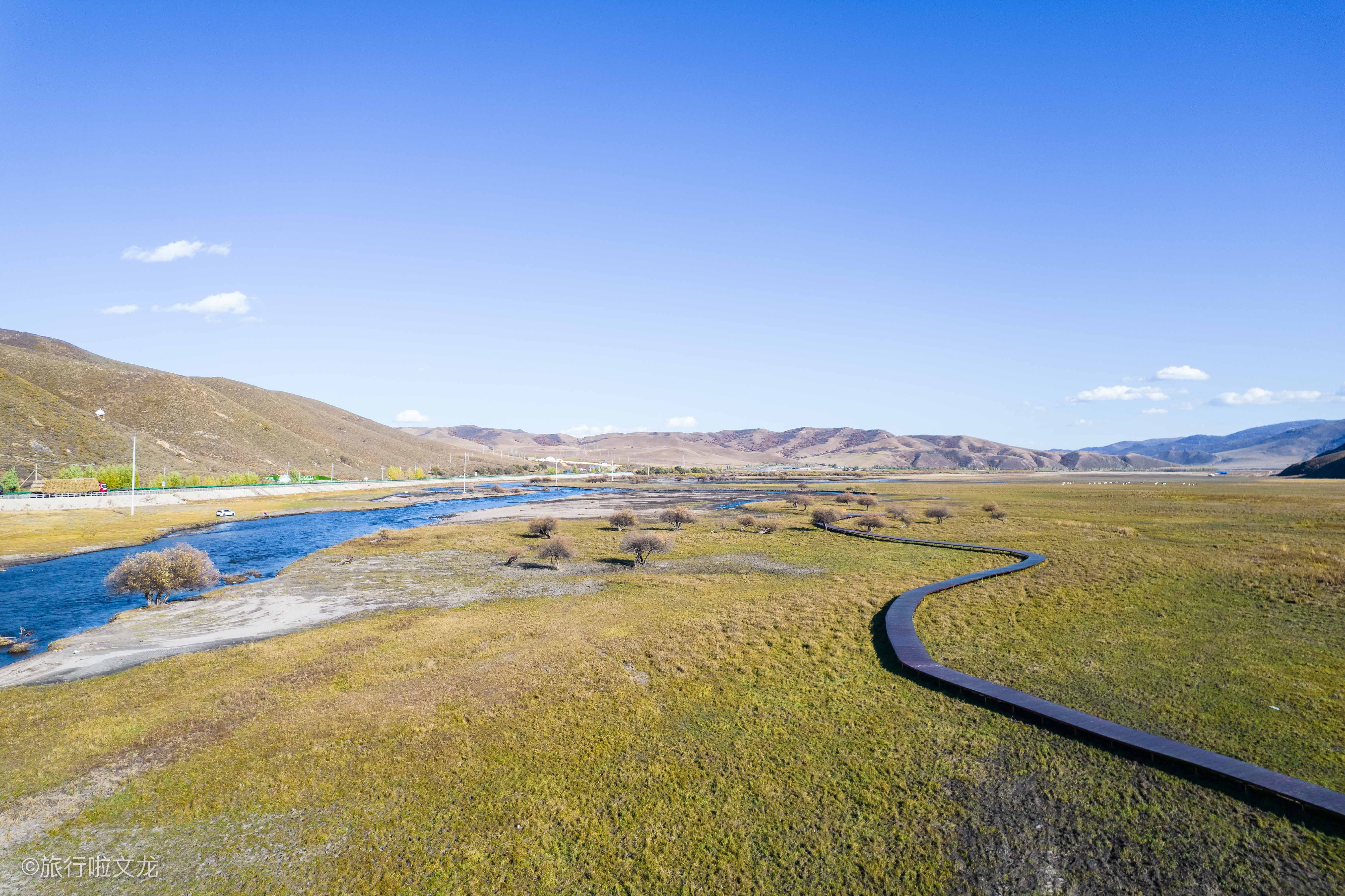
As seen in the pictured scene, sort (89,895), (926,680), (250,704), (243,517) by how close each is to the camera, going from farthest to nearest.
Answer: (243,517)
(926,680)
(250,704)
(89,895)

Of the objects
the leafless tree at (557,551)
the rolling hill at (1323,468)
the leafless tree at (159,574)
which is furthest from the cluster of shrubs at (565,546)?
the rolling hill at (1323,468)

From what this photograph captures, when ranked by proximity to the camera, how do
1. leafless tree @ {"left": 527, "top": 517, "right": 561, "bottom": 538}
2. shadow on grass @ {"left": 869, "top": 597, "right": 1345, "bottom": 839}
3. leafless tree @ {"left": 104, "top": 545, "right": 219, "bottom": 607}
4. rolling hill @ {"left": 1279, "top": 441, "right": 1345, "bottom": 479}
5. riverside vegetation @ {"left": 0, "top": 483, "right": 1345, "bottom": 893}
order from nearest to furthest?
riverside vegetation @ {"left": 0, "top": 483, "right": 1345, "bottom": 893}
shadow on grass @ {"left": 869, "top": 597, "right": 1345, "bottom": 839}
leafless tree @ {"left": 104, "top": 545, "right": 219, "bottom": 607}
leafless tree @ {"left": 527, "top": 517, "right": 561, "bottom": 538}
rolling hill @ {"left": 1279, "top": 441, "right": 1345, "bottom": 479}

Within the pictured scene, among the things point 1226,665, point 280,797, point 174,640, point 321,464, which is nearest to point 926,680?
point 1226,665

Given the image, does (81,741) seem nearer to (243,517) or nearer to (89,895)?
(89,895)

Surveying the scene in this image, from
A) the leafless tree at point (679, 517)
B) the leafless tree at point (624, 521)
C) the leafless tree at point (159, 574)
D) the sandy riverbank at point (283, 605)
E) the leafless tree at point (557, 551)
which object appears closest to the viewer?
the sandy riverbank at point (283, 605)

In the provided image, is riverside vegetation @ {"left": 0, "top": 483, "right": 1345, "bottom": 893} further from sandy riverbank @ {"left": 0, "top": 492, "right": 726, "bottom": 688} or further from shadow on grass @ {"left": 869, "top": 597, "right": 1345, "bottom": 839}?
sandy riverbank @ {"left": 0, "top": 492, "right": 726, "bottom": 688}

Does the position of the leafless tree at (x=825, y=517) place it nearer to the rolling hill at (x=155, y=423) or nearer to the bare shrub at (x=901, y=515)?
the bare shrub at (x=901, y=515)

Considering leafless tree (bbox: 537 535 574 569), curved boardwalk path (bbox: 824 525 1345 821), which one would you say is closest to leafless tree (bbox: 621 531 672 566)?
leafless tree (bbox: 537 535 574 569)
